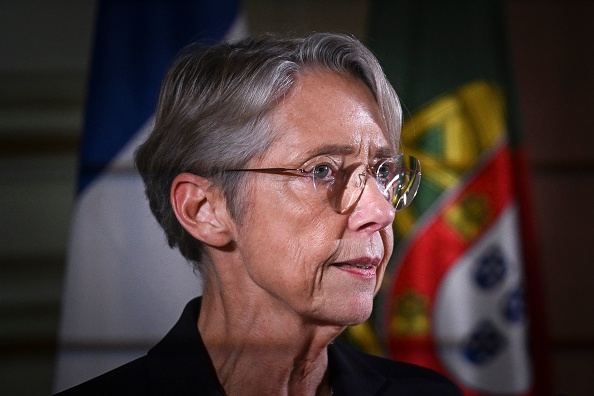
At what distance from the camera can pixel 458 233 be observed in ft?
3.42

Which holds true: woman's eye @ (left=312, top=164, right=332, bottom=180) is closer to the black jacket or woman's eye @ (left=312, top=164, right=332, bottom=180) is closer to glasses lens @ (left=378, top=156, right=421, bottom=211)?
glasses lens @ (left=378, top=156, right=421, bottom=211)

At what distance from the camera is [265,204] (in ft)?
2.54

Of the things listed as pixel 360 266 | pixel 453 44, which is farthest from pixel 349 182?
pixel 453 44

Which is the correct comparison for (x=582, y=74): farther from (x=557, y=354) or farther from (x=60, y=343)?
(x=60, y=343)

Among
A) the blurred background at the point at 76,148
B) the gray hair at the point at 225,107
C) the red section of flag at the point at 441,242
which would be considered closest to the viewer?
the gray hair at the point at 225,107

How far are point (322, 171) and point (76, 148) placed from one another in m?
0.38

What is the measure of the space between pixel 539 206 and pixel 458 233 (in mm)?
146

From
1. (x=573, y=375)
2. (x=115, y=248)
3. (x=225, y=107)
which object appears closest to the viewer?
(x=225, y=107)

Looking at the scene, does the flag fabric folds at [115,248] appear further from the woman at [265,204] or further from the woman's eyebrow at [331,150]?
the woman's eyebrow at [331,150]

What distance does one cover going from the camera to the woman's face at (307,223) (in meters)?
0.77

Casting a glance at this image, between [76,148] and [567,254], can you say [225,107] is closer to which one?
[76,148]

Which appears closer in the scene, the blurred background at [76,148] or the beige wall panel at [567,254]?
the blurred background at [76,148]

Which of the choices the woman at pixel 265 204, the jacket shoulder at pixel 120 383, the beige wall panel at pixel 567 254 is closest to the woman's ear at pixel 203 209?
the woman at pixel 265 204

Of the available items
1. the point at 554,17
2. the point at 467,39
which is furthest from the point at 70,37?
the point at 554,17
